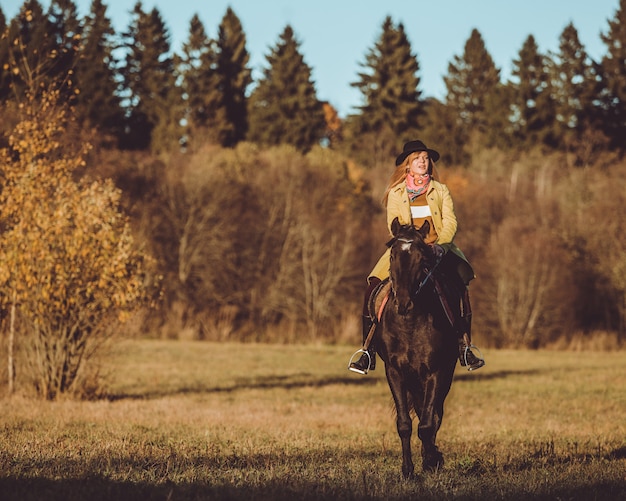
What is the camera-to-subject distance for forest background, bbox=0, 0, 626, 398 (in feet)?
55.7

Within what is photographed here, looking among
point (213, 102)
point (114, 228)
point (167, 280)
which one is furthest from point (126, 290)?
point (213, 102)

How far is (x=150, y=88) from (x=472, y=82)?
28945 millimetres

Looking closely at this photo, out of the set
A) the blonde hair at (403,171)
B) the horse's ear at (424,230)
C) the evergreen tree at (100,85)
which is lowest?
the horse's ear at (424,230)

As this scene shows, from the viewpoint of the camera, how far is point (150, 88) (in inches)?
2827

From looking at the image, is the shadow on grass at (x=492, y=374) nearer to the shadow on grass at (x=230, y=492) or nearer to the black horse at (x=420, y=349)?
the black horse at (x=420, y=349)

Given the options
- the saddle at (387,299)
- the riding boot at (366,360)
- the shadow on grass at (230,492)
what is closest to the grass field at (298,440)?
the shadow on grass at (230,492)

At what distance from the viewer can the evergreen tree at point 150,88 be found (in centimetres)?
6771

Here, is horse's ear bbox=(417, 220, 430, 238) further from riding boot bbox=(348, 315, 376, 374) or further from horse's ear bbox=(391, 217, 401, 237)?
riding boot bbox=(348, 315, 376, 374)

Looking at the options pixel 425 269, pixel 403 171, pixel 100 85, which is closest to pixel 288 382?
pixel 403 171

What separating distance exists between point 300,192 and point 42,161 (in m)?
37.4

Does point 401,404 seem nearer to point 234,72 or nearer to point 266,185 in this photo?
point 266,185

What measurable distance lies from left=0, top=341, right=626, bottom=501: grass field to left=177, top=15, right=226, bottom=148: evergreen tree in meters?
45.0

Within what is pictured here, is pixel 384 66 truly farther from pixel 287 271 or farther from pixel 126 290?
pixel 126 290

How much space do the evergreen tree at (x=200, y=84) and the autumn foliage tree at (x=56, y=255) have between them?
5105 cm
